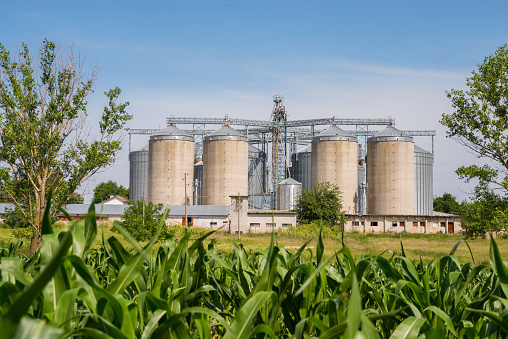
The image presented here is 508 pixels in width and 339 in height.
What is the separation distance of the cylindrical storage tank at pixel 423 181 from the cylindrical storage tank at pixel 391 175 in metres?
3.49

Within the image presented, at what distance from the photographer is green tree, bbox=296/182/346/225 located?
45.7 meters

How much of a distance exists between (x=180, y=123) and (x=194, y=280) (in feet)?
182

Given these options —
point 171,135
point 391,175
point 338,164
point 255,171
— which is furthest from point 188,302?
point 255,171

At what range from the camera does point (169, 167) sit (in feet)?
173

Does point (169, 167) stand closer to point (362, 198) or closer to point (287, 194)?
point (287, 194)

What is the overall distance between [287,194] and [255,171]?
757 cm

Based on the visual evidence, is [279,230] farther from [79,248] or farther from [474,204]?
[79,248]

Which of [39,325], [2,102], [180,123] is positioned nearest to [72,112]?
[2,102]

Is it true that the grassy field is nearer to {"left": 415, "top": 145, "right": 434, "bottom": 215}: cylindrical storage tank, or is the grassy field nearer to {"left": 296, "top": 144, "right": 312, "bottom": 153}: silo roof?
{"left": 296, "top": 144, "right": 312, "bottom": 153}: silo roof

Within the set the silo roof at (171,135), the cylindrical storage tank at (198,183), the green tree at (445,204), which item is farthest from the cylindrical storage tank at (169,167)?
the green tree at (445,204)

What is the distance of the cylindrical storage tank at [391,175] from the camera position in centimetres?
5281

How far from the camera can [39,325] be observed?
1009mm

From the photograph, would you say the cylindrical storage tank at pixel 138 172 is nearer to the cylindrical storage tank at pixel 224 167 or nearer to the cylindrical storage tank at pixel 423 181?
the cylindrical storage tank at pixel 224 167

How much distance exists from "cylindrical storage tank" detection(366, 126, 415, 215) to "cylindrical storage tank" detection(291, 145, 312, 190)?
6707mm
